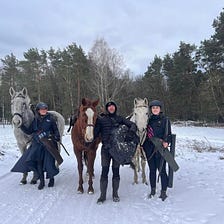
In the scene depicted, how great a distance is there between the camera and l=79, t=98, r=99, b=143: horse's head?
594 centimetres

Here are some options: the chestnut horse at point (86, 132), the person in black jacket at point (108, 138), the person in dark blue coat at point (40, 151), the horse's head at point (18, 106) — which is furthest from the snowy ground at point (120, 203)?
the horse's head at point (18, 106)

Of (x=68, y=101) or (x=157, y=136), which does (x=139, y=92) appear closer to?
(x=68, y=101)

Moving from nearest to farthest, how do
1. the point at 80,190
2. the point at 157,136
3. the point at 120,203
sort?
the point at 120,203
the point at 157,136
the point at 80,190

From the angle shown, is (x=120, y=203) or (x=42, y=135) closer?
(x=120, y=203)

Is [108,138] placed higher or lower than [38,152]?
higher

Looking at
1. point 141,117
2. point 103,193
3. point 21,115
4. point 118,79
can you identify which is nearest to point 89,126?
point 103,193

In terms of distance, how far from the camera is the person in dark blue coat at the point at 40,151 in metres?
7.25

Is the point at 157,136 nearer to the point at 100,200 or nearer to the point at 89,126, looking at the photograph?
the point at 89,126

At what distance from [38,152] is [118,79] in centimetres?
2934

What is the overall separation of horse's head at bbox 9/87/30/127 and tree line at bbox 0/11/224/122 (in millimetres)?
25881

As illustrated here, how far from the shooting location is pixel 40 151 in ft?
24.2

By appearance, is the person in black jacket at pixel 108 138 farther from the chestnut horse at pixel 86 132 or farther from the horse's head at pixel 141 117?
the horse's head at pixel 141 117

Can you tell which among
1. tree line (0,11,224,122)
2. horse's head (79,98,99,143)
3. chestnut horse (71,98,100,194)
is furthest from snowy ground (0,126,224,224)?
tree line (0,11,224,122)

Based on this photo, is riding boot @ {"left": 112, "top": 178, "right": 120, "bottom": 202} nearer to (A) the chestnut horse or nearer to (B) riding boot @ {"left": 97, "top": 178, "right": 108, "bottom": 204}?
(B) riding boot @ {"left": 97, "top": 178, "right": 108, "bottom": 204}
